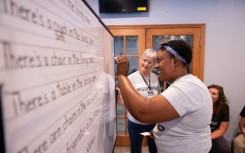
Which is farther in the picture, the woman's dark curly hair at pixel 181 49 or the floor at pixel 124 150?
the floor at pixel 124 150

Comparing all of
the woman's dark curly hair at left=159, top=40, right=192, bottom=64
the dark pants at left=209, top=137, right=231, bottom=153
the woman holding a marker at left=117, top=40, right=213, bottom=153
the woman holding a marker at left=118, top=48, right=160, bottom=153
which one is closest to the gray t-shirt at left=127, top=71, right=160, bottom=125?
the woman holding a marker at left=118, top=48, right=160, bottom=153

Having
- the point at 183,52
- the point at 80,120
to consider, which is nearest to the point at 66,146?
the point at 80,120

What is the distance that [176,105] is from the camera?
0.92 meters

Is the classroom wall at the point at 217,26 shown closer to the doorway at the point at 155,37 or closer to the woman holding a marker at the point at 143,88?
the doorway at the point at 155,37

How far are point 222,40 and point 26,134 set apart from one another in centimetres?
305

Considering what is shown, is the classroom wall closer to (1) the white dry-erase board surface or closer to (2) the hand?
(2) the hand

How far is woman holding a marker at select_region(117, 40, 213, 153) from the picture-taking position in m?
0.93

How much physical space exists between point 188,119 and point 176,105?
130mm

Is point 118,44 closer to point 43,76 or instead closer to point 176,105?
point 176,105

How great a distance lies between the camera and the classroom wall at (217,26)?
9.04 feet

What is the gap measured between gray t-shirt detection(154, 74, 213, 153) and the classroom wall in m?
2.00

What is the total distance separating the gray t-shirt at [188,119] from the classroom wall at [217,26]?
6.57ft

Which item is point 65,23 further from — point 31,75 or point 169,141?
point 169,141

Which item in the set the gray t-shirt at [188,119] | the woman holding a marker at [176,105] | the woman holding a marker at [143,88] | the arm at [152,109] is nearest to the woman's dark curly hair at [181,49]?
the woman holding a marker at [176,105]
